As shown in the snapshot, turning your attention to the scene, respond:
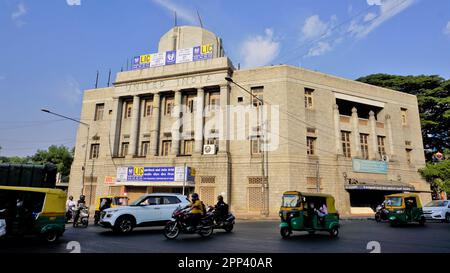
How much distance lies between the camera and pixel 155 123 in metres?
29.3

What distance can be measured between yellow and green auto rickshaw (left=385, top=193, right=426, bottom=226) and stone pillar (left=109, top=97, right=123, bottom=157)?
25.5 meters

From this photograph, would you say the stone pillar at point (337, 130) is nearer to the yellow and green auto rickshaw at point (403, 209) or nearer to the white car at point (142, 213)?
the yellow and green auto rickshaw at point (403, 209)

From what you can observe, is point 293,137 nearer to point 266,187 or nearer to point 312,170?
point 312,170

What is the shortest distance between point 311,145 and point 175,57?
16.7m

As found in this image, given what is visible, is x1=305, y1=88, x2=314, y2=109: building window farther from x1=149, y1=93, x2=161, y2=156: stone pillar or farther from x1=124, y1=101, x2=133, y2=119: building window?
x1=124, y1=101, x2=133, y2=119: building window

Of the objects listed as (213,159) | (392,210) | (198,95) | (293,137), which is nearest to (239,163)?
(213,159)

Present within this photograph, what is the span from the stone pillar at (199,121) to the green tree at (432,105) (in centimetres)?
2830

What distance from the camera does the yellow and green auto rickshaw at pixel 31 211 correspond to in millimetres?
8750

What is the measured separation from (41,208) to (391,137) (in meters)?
32.1

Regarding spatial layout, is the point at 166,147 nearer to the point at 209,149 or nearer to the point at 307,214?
the point at 209,149

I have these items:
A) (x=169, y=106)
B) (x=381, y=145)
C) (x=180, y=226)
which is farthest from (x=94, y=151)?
(x=381, y=145)

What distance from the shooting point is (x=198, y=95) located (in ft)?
93.1

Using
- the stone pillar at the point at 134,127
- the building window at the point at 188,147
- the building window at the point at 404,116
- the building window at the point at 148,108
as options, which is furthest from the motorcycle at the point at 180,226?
the building window at the point at 404,116

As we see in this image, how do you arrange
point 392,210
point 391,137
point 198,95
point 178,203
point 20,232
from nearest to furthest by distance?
point 20,232 → point 178,203 → point 392,210 → point 198,95 → point 391,137
